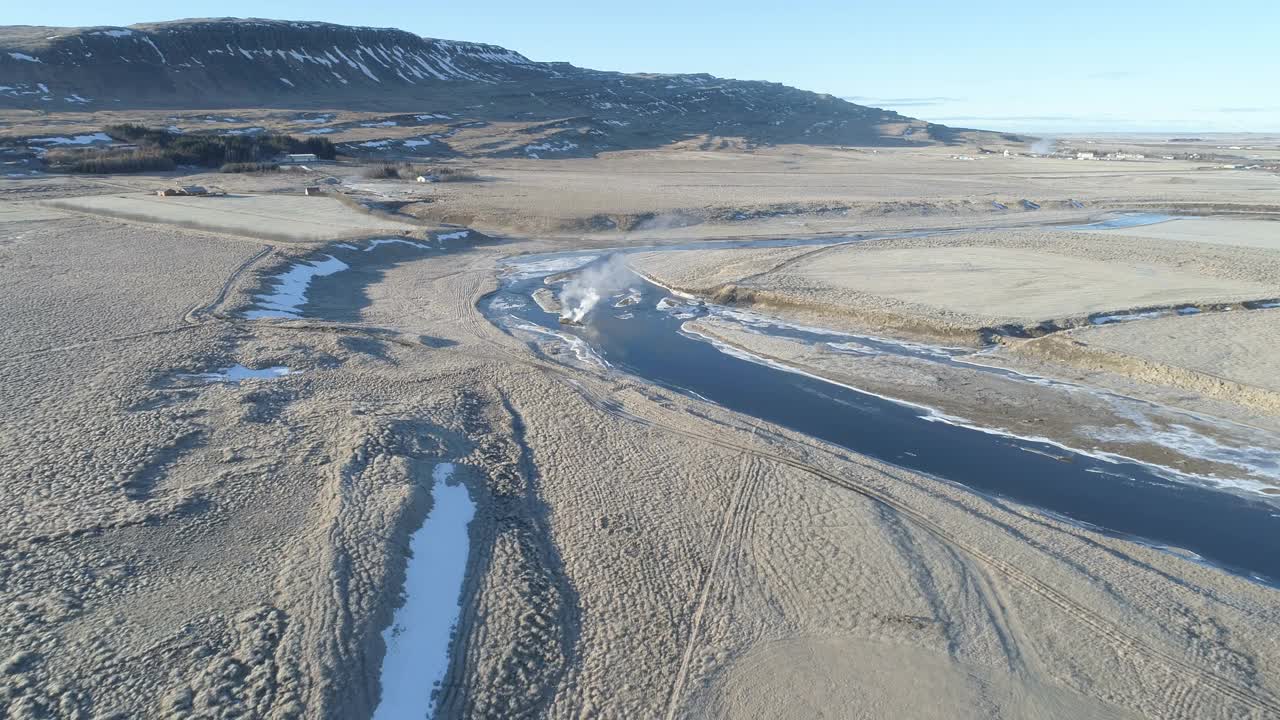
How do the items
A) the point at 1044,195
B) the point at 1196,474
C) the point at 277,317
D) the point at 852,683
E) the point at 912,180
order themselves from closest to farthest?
the point at 852,683
the point at 1196,474
the point at 277,317
the point at 1044,195
the point at 912,180

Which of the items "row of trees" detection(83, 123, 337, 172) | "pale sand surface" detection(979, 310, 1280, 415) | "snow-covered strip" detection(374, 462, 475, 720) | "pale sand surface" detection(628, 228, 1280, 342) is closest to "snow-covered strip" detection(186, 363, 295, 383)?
"snow-covered strip" detection(374, 462, 475, 720)

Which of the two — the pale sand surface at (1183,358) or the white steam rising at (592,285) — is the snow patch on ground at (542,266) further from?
the pale sand surface at (1183,358)

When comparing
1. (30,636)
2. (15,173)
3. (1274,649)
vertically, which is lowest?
(1274,649)

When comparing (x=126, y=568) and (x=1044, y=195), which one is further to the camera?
(x=1044, y=195)

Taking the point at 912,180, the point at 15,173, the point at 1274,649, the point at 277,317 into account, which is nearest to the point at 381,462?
the point at 277,317

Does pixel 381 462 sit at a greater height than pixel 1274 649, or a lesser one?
greater

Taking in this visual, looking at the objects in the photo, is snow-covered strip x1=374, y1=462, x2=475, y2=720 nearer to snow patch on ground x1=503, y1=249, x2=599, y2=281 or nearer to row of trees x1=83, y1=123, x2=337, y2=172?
snow patch on ground x1=503, y1=249, x2=599, y2=281

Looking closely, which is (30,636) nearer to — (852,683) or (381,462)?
(381,462)
